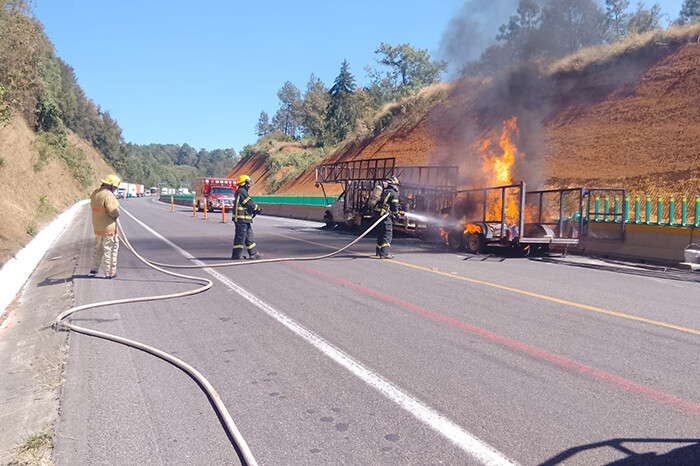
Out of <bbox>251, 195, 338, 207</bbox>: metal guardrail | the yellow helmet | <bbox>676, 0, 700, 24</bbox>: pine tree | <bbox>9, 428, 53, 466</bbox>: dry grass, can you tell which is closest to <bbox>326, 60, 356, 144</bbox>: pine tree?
<bbox>251, 195, 338, 207</bbox>: metal guardrail

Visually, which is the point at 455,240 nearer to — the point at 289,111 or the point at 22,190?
the point at 22,190

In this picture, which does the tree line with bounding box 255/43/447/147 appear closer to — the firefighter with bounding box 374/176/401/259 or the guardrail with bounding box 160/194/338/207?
the guardrail with bounding box 160/194/338/207

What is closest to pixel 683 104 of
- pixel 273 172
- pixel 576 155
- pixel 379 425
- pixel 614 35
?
pixel 576 155

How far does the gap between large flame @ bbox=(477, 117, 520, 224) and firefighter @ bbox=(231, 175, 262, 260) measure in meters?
6.21

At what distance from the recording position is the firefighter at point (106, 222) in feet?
30.8

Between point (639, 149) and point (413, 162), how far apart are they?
20254 millimetres

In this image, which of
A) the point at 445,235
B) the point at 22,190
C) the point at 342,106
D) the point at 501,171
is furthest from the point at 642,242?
the point at 342,106

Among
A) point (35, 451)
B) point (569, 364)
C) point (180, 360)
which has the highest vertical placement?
point (569, 364)

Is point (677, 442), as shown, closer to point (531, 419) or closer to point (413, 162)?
point (531, 419)

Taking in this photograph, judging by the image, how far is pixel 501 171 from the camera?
1761 centimetres

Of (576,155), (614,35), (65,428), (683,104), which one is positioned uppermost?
(614,35)

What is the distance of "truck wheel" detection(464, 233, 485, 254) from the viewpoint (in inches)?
556

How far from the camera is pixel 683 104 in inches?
1097

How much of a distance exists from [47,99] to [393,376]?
2189 inches
